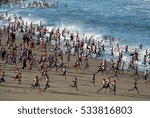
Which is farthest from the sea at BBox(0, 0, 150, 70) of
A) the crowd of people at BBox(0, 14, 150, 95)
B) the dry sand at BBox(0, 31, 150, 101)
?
the dry sand at BBox(0, 31, 150, 101)

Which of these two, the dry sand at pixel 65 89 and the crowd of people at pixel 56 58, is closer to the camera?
the dry sand at pixel 65 89

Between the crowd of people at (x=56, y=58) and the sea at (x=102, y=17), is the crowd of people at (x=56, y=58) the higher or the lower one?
the higher one

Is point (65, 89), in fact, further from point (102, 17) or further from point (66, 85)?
point (102, 17)

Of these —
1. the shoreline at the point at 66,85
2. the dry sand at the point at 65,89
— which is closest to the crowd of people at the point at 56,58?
the shoreline at the point at 66,85

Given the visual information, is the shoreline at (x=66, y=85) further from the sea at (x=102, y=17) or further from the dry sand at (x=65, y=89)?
the sea at (x=102, y=17)

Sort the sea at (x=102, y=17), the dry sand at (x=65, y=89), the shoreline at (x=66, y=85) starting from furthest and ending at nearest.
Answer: the sea at (x=102, y=17)
the shoreline at (x=66, y=85)
the dry sand at (x=65, y=89)

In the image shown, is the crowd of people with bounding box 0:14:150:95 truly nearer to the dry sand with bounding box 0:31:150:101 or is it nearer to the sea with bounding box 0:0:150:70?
the dry sand with bounding box 0:31:150:101
